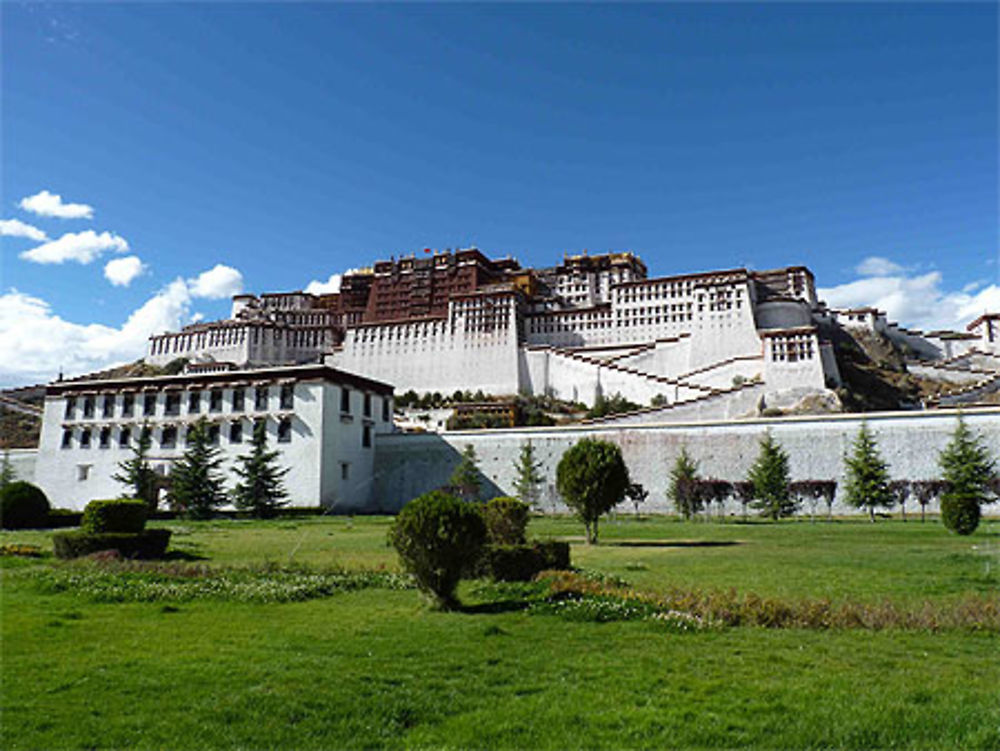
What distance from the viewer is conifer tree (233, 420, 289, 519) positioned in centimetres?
3738

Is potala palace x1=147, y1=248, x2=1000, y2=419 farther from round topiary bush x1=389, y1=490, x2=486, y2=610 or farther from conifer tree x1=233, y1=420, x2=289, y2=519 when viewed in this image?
round topiary bush x1=389, y1=490, x2=486, y2=610

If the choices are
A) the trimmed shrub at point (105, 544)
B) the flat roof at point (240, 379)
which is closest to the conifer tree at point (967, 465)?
the trimmed shrub at point (105, 544)

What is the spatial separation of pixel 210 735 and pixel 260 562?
11.3 meters

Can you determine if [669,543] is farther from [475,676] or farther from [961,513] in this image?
[475,676]

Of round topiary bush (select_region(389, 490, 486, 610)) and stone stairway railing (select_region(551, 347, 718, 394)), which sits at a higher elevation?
stone stairway railing (select_region(551, 347, 718, 394))

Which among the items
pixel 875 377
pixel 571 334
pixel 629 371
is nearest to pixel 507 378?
pixel 571 334

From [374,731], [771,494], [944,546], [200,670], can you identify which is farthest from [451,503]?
[771,494]

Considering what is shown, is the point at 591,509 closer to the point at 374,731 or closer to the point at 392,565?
the point at 392,565

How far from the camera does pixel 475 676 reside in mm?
6871

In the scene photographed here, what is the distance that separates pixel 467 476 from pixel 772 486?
16379mm

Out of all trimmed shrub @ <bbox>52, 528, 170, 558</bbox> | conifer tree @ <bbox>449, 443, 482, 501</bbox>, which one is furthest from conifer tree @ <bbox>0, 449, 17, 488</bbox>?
trimmed shrub @ <bbox>52, 528, 170, 558</bbox>

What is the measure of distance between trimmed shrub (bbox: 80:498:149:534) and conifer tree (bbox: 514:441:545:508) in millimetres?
23883

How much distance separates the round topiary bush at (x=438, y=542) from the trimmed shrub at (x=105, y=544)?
32.2 ft

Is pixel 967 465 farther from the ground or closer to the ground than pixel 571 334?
closer to the ground
